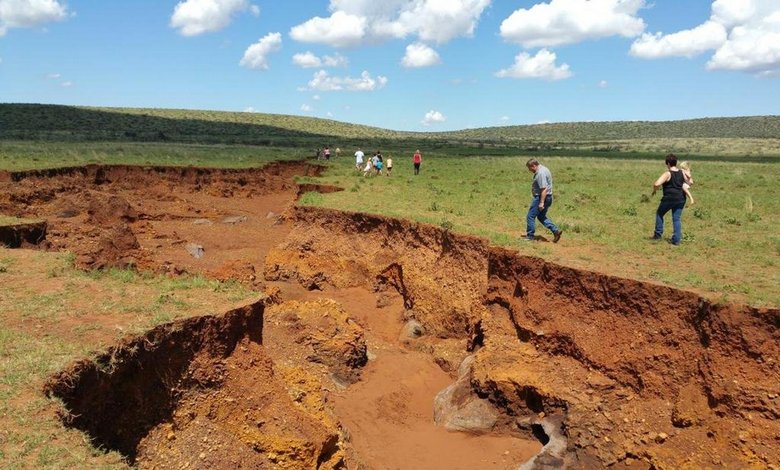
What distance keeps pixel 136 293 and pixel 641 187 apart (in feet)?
83.8

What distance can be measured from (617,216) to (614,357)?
9779 millimetres

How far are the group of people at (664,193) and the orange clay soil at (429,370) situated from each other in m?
1.69

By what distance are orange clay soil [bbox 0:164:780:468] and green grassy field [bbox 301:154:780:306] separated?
862 mm

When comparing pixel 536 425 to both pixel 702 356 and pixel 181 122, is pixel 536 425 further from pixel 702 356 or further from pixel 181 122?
pixel 181 122

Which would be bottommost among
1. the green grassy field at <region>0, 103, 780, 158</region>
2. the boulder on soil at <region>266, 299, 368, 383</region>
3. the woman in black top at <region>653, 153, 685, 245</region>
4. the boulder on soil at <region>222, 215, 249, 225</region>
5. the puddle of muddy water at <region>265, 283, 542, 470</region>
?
the puddle of muddy water at <region>265, 283, 542, 470</region>

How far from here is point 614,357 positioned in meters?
11.7

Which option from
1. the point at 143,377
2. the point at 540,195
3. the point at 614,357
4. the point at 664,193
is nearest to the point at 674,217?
the point at 664,193

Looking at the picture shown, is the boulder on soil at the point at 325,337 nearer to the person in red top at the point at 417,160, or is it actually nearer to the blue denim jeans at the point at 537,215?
the blue denim jeans at the point at 537,215

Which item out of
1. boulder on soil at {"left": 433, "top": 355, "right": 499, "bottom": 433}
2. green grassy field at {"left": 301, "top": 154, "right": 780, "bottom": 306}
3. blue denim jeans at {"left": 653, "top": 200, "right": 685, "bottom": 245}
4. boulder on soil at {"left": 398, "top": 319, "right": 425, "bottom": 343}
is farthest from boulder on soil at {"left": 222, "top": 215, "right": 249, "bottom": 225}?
blue denim jeans at {"left": 653, "top": 200, "right": 685, "bottom": 245}

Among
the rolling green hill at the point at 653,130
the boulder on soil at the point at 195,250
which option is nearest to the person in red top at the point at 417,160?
the boulder on soil at the point at 195,250

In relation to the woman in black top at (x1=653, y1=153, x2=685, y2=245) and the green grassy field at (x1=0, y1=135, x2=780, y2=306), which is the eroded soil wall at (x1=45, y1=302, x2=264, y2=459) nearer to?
the green grassy field at (x1=0, y1=135, x2=780, y2=306)

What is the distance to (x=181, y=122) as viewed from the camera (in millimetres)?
89625

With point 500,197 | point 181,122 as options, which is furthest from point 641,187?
point 181,122

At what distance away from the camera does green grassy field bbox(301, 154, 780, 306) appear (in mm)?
12805
